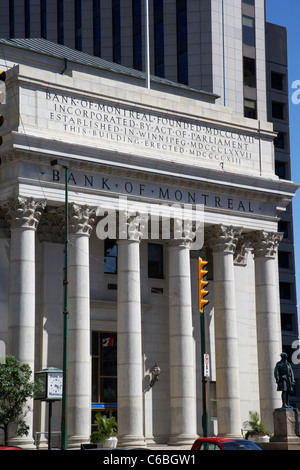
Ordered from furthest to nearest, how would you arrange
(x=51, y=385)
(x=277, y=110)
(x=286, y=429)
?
(x=277, y=110), (x=286, y=429), (x=51, y=385)

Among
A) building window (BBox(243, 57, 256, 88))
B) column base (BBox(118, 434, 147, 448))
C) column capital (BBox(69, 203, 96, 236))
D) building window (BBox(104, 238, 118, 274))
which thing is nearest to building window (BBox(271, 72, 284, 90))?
building window (BBox(243, 57, 256, 88))

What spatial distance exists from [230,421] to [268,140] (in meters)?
17.8

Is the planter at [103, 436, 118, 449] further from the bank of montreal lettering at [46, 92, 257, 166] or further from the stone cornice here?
the bank of montreal lettering at [46, 92, 257, 166]

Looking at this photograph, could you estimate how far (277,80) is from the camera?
104m

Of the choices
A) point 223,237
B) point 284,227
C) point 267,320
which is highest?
point 284,227

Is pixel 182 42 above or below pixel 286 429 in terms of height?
above

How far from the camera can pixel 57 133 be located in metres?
47.4

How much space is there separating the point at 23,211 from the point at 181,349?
11905 millimetres

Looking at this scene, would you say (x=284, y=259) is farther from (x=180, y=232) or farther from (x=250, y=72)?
(x=180, y=232)

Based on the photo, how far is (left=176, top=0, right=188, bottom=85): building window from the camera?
86.6 m

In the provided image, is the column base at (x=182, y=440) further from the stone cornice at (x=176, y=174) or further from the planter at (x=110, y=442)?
the stone cornice at (x=176, y=174)

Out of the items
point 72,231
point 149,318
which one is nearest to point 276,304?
point 149,318

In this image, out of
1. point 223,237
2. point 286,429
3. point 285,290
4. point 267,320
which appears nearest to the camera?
point 286,429
